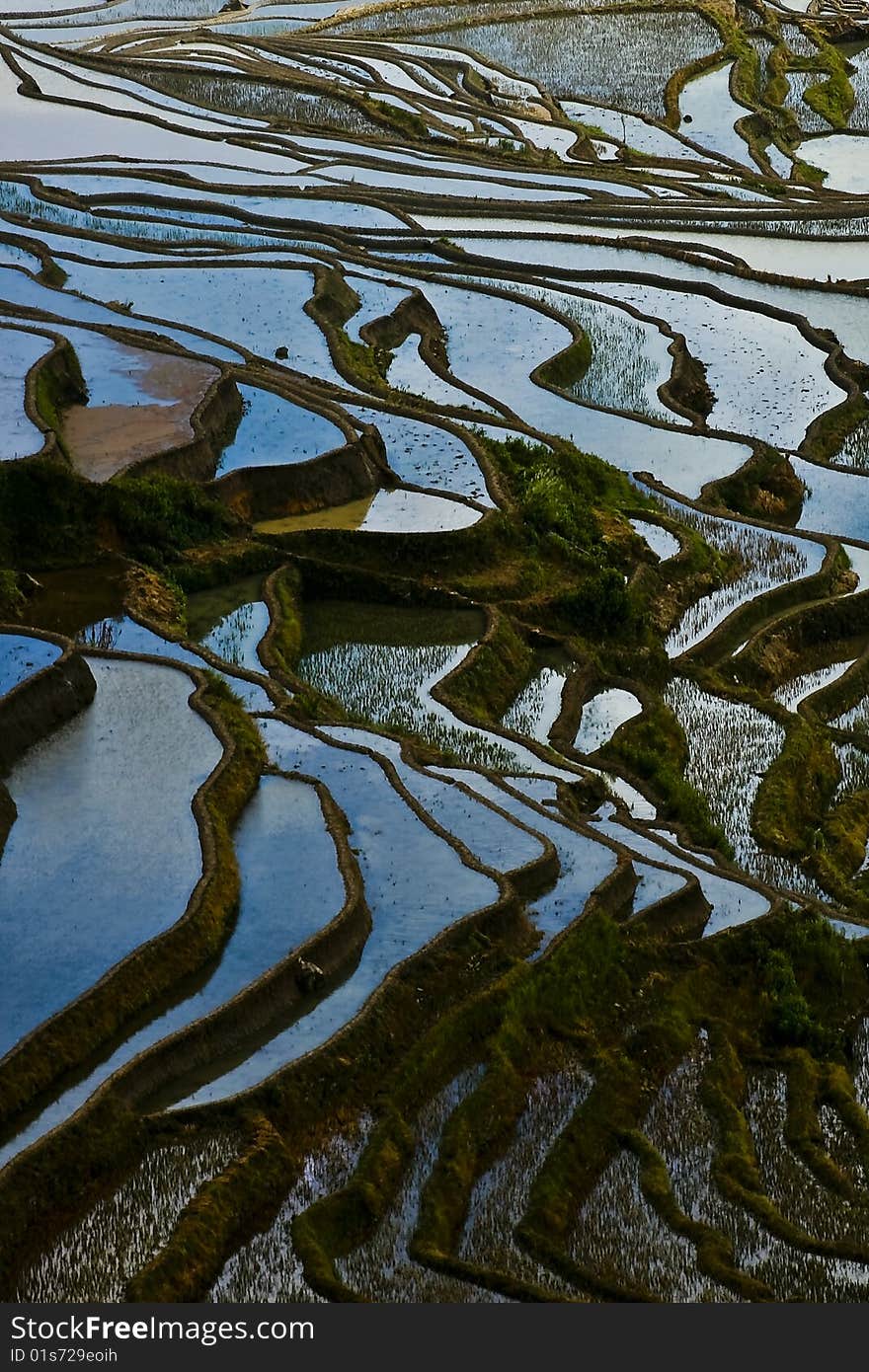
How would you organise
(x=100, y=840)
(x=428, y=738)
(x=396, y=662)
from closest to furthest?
(x=100, y=840) < (x=428, y=738) < (x=396, y=662)

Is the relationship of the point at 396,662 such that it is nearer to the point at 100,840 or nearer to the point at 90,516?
the point at 90,516

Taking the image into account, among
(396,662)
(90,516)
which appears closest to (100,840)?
(396,662)

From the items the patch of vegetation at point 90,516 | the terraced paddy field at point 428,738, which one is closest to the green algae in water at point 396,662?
the terraced paddy field at point 428,738

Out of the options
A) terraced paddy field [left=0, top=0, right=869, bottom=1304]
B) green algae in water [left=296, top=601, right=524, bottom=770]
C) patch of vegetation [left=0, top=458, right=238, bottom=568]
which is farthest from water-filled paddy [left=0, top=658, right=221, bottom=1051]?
patch of vegetation [left=0, top=458, right=238, bottom=568]

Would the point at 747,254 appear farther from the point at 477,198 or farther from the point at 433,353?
the point at 433,353

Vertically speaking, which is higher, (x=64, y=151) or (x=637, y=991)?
(x=637, y=991)

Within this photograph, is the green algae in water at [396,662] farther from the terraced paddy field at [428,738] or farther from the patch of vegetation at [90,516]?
the patch of vegetation at [90,516]

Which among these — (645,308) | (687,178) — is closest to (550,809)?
(645,308)

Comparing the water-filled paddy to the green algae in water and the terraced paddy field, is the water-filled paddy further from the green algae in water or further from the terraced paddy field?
the green algae in water
